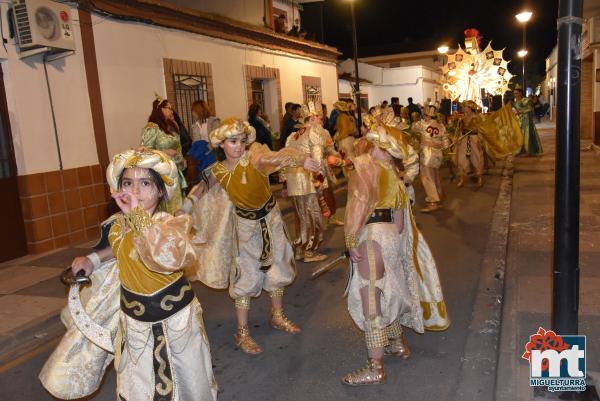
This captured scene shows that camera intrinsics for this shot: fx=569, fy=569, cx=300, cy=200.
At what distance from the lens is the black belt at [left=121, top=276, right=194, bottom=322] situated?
2736mm

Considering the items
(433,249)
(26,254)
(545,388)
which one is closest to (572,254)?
(545,388)

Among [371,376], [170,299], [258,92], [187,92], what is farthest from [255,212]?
[258,92]

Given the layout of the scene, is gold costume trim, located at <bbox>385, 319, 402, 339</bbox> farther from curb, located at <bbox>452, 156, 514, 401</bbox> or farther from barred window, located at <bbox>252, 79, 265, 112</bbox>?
barred window, located at <bbox>252, 79, 265, 112</bbox>

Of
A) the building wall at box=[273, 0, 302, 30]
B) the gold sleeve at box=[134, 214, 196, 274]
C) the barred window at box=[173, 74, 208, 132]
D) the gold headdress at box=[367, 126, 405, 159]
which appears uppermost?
the building wall at box=[273, 0, 302, 30]

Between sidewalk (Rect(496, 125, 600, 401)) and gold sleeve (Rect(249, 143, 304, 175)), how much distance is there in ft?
6.85

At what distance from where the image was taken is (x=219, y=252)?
4406 millimetres

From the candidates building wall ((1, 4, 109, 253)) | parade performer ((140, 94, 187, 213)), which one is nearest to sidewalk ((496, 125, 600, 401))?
parade performer ((140, 94, 187, 213))

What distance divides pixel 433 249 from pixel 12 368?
17.0ft

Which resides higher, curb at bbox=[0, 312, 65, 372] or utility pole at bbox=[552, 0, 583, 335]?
utility pole at bbox=[552, 0, 583, 335]

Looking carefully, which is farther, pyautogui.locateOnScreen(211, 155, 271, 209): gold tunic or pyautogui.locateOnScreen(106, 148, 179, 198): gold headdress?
pyautogui.locateOnScreen(211, 155, 271, 209): gold tunic

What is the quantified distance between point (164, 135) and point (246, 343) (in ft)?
12.0

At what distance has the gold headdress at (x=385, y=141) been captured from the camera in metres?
3.71

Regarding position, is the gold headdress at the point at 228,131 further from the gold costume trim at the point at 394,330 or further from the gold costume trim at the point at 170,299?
the gold costume trim at the point at 394,330

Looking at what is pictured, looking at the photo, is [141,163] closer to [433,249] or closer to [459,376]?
[459,376]
